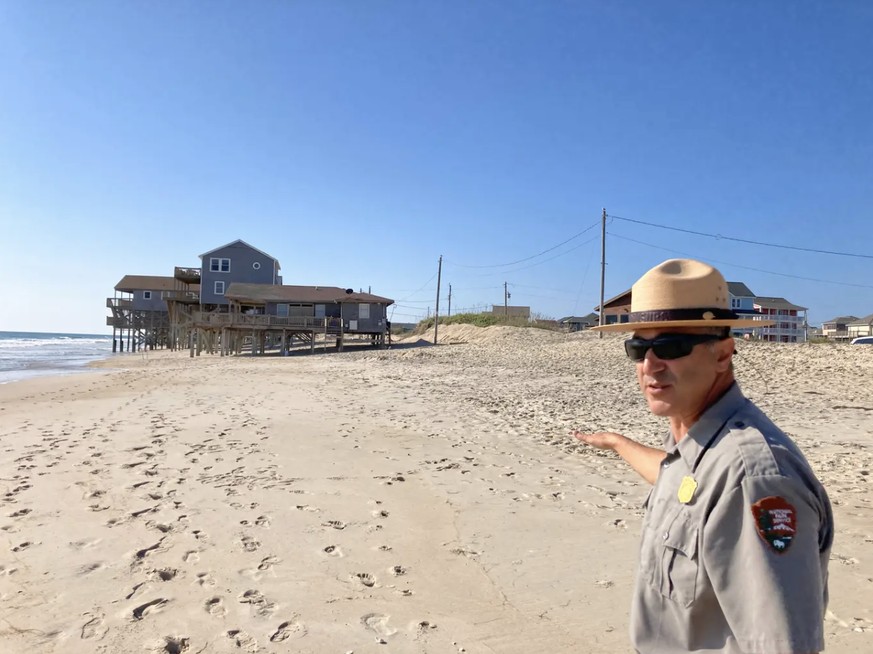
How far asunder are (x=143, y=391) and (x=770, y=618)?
18.5 m

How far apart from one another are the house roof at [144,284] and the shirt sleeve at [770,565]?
211 feet

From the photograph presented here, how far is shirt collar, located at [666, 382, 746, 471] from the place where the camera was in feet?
5.19

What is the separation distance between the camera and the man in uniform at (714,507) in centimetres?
129

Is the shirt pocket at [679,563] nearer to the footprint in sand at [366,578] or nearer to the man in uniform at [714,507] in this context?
the man in uniform at [714,507]

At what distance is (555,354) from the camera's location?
89.0 feet

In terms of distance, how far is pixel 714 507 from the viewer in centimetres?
144

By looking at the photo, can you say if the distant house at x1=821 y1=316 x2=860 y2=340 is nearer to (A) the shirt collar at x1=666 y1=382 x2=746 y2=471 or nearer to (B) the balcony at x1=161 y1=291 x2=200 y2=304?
(B) the balcony at x1=161 y1=291 x2=200 y2=304

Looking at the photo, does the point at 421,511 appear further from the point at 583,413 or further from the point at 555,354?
the point at 555,354

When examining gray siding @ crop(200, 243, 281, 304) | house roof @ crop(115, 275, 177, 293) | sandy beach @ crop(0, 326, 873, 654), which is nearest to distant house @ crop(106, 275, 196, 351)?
house roof @ crop(115, 275, 177, 293)

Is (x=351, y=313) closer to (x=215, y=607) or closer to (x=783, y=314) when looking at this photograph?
(x=215, y=607)

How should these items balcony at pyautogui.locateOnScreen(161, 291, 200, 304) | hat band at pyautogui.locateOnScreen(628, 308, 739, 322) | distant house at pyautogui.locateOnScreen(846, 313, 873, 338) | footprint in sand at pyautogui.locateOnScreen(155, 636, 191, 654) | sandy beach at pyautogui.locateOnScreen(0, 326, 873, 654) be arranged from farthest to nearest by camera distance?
distant house at pyautogui.locateOnScreen(846, 313, 873, 338) < balcony at pyautogui.locateOnScreen(161, 291, 200, 304) < sandy beach at pyautogui.locateOnScreen(0, 326, 873, 654) < footprint in sand at pyautogui.locateOnScreen(155, 636, 191, 654) < hat band at pyautogui.locateOnScreen(628, 308, 739, 322)

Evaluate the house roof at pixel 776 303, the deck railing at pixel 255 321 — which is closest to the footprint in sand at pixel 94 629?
the deck railing at pixel 255 321

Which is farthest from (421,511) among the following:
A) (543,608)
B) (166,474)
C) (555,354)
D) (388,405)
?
(555,354)

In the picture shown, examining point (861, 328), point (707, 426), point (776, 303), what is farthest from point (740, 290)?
point (707, 426)
